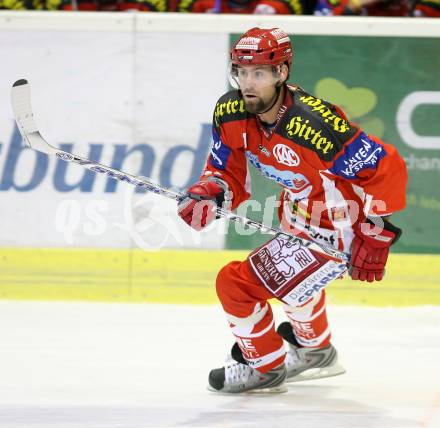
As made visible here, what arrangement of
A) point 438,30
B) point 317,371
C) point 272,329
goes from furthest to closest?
point 438,30 → point 317,371 → point 272,329

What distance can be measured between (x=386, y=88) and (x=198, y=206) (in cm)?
189

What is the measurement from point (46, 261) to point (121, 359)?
114cm

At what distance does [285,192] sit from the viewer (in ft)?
12.9

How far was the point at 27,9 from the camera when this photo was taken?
17.6 ft

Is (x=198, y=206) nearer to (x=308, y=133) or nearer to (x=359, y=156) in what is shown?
(x=308, y=133)

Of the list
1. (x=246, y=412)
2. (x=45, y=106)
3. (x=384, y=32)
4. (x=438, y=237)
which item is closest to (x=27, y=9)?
(x=45, y=106)

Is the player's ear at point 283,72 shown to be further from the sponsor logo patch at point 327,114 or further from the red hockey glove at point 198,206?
the red hockey glove at point 198,206

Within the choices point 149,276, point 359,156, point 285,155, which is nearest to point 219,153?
point 285,155

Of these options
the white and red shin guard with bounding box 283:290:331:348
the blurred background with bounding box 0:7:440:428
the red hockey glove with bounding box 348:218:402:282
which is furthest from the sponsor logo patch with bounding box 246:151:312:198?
the blurred background with bounding box 0:7:440:428

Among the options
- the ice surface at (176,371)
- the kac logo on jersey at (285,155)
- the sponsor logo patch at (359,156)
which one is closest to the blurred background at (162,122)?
the ice surface at (176,371)

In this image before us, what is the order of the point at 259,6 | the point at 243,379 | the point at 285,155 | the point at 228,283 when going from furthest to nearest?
the point at 259,6
the point at 243,379
the point at 228,283
the point at 285,155

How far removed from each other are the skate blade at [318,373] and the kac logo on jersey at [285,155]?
36.4 inches

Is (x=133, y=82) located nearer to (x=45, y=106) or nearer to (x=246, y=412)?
(x=45, y=106)

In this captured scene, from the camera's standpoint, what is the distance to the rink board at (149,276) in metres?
5.22
